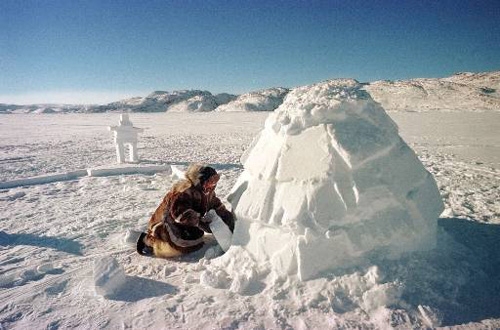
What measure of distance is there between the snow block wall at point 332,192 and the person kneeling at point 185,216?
0.42 m

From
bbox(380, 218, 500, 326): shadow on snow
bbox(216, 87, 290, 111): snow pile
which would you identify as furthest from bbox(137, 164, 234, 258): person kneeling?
bbox(216, 87, 290, 111): snow pile

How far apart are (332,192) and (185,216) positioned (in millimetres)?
1438

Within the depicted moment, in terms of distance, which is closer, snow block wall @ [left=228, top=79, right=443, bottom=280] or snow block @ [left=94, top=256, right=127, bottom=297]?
snow block wall @ [left=228, top=79, right=443, bottom=280]

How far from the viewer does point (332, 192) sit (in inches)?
128

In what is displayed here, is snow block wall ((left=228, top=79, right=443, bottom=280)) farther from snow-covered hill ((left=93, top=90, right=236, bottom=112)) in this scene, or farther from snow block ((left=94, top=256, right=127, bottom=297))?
snow-covered hill ((left=93, top=90, right=236, bottom=112))

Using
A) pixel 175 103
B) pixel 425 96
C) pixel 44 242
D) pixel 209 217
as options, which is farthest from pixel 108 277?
pixel 175 103

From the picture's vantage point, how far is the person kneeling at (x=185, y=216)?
3707mm

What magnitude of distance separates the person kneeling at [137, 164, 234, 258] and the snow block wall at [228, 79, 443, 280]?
0.42 m

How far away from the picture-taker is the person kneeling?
3707 millimetres

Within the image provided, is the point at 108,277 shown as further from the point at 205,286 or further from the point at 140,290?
the point at 205,286

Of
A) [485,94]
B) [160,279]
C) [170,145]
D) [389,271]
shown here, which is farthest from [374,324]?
[485,94]

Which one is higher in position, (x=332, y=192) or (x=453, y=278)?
(x=332, y=192)

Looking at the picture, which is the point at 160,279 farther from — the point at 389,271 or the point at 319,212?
the point at 389,271

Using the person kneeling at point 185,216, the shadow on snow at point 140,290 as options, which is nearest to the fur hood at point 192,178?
the person kneeling at point 185,216
